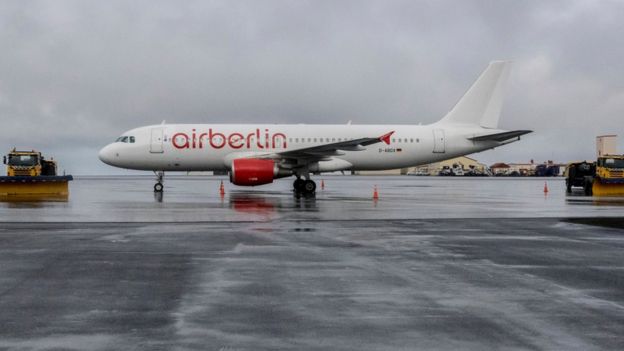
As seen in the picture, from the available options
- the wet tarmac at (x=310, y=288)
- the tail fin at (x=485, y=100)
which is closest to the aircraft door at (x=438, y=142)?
the tail fin at (x=485, y=100)

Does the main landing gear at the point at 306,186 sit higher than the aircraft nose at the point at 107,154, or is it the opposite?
the aircraft nose at the point at 107,154

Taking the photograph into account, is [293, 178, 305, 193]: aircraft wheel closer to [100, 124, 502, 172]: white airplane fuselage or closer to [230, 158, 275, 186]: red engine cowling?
[100, 124, 502, 172]: white airplane fuselage

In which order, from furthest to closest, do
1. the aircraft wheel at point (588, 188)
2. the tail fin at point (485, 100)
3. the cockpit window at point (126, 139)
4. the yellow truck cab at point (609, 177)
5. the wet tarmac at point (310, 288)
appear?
the tail fin at point (485, 100)
the aircraft wheel at point (588, 188)
the yellow truck cab at point (609, 177)
the cockpit window at point (126, 139)
the wet tarmac at point (310, 288)

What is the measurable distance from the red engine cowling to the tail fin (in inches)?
520

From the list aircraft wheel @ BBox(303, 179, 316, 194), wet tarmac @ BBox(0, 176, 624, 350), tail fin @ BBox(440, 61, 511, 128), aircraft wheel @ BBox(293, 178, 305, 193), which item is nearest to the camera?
wet tarmac @ BBox(0, 176, 624, 350)

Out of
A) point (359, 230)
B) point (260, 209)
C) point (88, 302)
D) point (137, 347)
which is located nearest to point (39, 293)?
point (88, 302)

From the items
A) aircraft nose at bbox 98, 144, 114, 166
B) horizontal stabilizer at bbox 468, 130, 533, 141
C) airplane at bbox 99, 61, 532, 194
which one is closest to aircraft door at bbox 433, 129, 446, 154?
airplane at bbox 99, 61, 532, 194

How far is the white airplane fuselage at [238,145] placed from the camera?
3231 cm

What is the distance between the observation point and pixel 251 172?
93.1 ft

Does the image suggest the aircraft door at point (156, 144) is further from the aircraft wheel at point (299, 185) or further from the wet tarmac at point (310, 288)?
the wet tarmac at point (310, 288)

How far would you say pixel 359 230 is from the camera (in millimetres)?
13688

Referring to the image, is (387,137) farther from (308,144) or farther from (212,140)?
(212,140)

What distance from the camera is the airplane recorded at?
29.9 meters

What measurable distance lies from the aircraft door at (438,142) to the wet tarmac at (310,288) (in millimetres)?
21716
